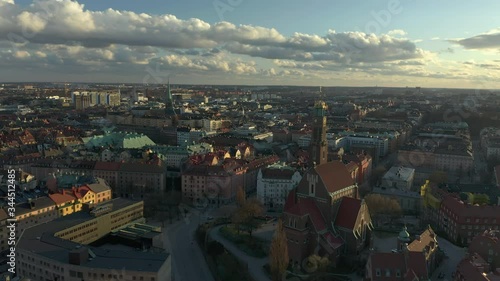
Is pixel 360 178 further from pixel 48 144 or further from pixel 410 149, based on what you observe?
pixel 48 144

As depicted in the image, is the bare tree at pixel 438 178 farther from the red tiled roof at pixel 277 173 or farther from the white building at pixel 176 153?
the white building at pixel 176 153

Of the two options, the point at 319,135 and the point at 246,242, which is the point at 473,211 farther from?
the point at 246,242

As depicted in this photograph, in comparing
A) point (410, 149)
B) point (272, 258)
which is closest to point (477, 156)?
point (410, 149)

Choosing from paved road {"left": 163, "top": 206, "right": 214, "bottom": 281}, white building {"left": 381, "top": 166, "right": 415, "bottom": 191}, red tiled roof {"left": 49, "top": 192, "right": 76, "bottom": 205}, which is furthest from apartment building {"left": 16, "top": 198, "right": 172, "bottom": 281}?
white building {"left": 381, "top": 166, "right": 415, "bottom": 191}

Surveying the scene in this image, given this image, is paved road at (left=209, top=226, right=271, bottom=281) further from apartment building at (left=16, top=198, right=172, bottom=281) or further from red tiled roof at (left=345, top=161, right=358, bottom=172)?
red tiled roof at (left=345, top=161, right=358, bottom=172)

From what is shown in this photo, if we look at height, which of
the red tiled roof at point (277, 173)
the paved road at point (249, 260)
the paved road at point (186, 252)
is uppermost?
the red tiled roof at point (277, 173)

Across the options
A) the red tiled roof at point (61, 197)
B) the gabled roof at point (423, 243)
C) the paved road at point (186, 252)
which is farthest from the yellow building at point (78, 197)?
the gabled roof at point (423, 243)
